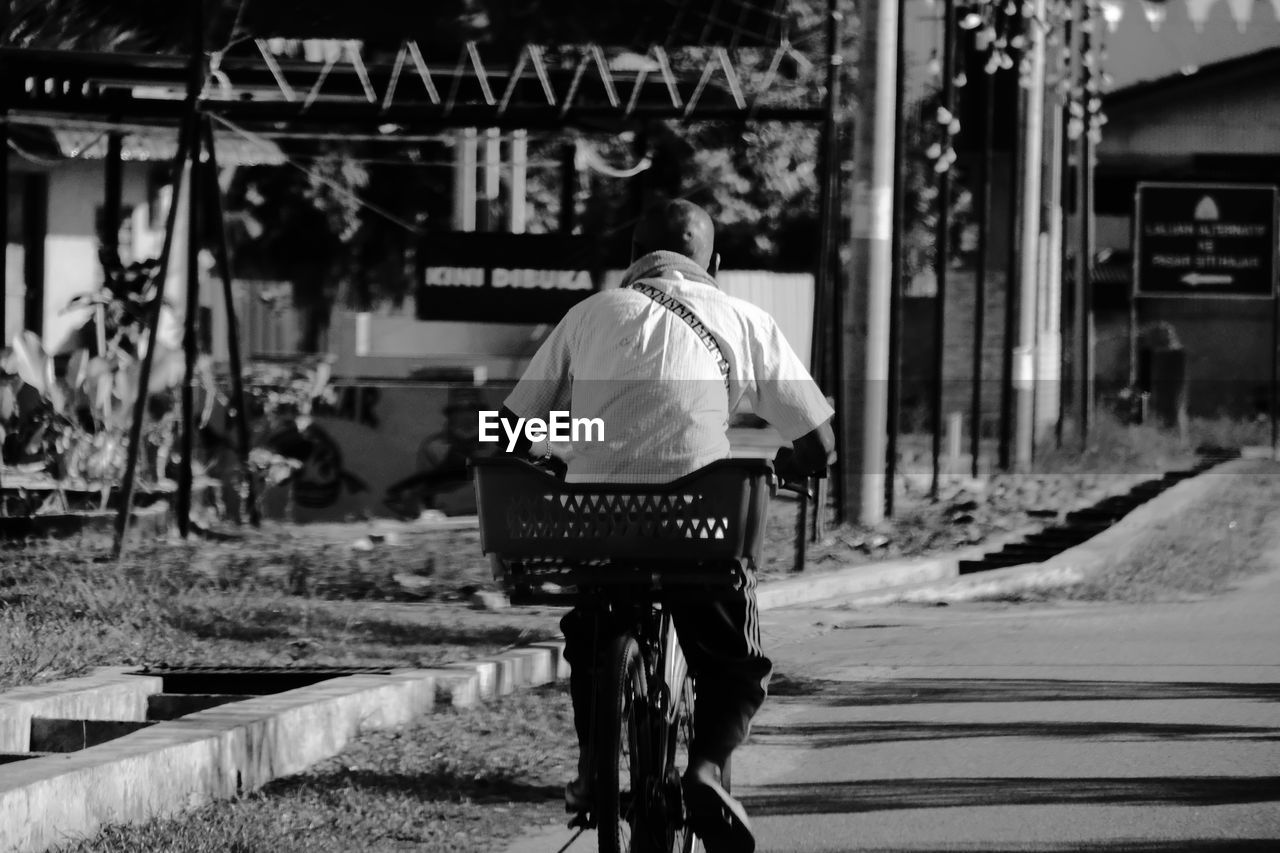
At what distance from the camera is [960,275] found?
34.9m

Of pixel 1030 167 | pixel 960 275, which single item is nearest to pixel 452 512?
pixel 1030 167

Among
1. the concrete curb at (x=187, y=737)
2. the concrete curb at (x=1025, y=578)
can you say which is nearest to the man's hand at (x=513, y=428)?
the concrete curb at (x=187, y=737)

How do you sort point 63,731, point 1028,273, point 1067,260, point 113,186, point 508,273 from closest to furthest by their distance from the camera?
point 63,731 < point 508,273 < point 113,186 < point 1028,273 < point 1067,260

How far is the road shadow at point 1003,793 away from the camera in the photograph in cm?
626

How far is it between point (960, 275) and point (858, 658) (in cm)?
2588

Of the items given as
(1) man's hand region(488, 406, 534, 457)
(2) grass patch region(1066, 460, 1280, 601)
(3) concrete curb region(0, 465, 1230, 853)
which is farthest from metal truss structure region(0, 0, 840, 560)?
(1) man's hand region(488, 406, 534, 457)

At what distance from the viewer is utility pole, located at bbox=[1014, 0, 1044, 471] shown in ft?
74.5

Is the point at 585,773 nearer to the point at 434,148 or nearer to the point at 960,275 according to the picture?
the point at 434,148

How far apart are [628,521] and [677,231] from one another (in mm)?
862

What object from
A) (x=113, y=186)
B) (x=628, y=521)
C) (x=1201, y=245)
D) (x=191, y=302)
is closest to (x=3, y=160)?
(x=113, y=186)

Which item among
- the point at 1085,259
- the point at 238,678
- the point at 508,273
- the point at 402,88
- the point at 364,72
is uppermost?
the point at 402,88

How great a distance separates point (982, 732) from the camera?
24.7 feet

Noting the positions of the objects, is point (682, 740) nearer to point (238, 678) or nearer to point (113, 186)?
point (238, 678)

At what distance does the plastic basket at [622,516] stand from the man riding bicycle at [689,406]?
220 mm
